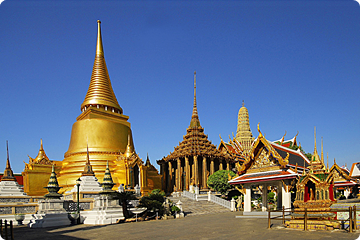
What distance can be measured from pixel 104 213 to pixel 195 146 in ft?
76.5

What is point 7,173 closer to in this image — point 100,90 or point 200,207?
point 100,90

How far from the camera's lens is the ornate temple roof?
40162mm

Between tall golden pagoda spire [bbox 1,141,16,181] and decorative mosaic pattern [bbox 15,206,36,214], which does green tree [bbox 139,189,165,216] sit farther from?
tall golden pagoda spire [bbox 1,141,16,181]

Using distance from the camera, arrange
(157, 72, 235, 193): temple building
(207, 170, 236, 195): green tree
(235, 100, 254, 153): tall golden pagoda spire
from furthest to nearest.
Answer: (235, 100, 254, 153): tall golden pagoda spire
(157, 72, 235, 193): temple building
(207, 170, 236, 195): green tree

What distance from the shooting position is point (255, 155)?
20.6 meters

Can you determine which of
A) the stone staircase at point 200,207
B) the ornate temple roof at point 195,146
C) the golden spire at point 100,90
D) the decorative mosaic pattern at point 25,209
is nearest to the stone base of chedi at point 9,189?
the decorative mosaic pattern at point 25,209

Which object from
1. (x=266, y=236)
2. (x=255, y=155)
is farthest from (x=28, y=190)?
(x=266, y=236)

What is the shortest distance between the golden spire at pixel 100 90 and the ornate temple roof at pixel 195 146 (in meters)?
9.12

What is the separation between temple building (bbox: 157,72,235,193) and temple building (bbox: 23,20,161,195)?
4.29 metres

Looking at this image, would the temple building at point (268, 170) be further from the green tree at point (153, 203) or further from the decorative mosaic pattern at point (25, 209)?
the decorative mosaic pattern at point (25, 209)

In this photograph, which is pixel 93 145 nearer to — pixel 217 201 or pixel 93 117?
pixel 93 117

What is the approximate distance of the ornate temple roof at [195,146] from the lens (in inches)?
1581

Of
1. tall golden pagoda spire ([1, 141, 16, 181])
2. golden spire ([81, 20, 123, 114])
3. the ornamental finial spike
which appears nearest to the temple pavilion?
tall golden pagoda spire ([1, 141, 16, 181])

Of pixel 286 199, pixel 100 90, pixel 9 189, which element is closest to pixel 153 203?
pixel 286 199
